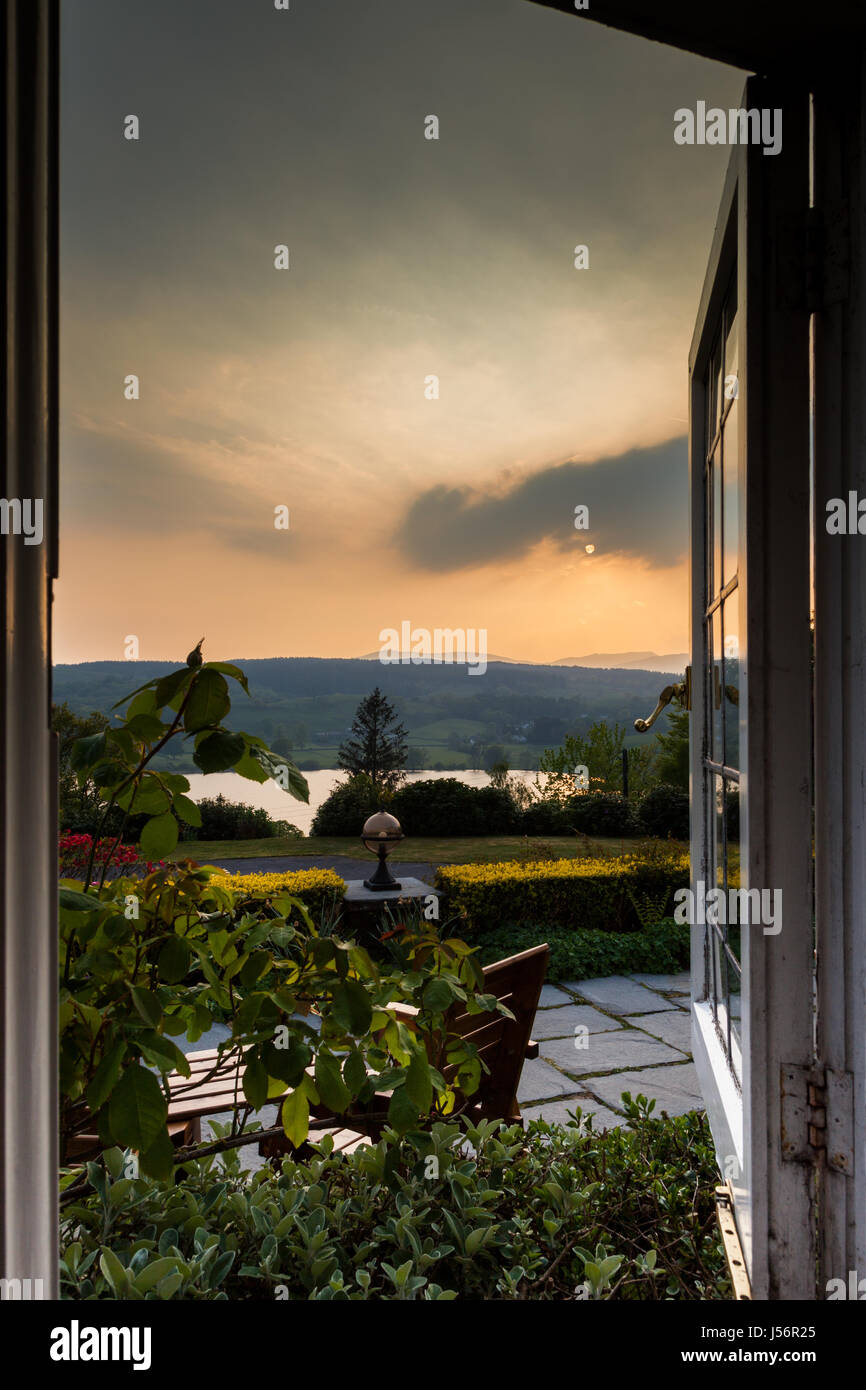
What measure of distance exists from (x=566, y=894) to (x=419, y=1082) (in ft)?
16.3

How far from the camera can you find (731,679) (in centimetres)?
152

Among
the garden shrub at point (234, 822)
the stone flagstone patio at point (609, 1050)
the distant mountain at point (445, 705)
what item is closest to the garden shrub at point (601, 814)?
the distant mountain at point (445, 705)

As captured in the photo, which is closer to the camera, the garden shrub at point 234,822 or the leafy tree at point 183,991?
the leafy tree at point 183,991

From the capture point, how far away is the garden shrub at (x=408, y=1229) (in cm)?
116

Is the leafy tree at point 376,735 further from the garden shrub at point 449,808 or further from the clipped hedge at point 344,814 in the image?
the garden shrub at point 449,808

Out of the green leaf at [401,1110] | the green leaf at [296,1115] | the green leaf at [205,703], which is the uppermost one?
the green leaf at [205,703]

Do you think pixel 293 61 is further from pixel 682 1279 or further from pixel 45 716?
pixel 682 1279

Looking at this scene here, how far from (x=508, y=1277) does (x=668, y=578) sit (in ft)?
35.3

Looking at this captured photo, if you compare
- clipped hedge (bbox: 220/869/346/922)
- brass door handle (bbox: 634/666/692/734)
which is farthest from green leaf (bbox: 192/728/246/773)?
clipped hedge (bbox: 220/869/346/922)

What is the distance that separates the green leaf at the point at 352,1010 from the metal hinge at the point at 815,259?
1139mm

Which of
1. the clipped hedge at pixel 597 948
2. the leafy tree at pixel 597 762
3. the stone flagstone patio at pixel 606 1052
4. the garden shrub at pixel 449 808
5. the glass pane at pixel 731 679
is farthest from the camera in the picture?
the leafy tree at pixel 597 762

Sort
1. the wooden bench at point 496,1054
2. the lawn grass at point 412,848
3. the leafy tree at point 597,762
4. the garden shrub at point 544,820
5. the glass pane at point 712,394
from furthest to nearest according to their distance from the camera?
the leafy tree at point 597,762 < the garden shrub at point 544,820 < the lawn grass at point 412,848 < the wooden bench at point 496,1054 < the glass pane at point 712,394

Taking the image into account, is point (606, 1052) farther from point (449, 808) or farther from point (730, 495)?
point (449, 808)

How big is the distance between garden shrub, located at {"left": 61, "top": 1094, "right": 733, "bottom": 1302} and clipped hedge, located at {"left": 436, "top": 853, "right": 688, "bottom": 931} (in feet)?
13.7
